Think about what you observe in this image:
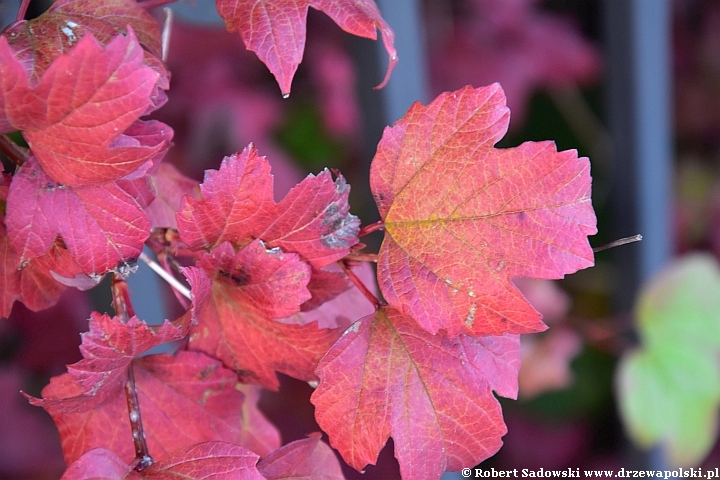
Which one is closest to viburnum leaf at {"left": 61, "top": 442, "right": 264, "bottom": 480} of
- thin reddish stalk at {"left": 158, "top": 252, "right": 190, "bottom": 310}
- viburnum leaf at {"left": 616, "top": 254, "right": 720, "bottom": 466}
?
thin reddish stalk at {"left": 158, "top": 252, "right": 190, "bottom": 310}

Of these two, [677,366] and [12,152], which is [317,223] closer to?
[12,152]

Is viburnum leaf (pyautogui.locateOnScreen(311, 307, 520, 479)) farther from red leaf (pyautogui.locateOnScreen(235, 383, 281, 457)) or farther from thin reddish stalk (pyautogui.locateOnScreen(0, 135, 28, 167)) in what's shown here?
thin reddish stalk (pyautogui.locateOnScreen(0, 135, 28, 167))

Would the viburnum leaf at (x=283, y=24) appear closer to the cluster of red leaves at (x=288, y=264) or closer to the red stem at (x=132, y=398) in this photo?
the cluster of red leaves at (x=288, y=264)

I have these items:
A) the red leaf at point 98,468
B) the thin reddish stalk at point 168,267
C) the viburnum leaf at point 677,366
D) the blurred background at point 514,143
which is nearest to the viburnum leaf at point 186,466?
the red leaf at point 98,468

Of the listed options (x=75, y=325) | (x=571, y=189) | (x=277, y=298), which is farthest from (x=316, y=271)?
(x=75, y=325)

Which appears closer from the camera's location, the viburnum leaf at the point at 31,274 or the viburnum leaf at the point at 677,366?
the viburnum leaf at the point at 31,274

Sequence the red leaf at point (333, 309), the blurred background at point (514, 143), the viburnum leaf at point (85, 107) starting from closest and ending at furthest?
1. the viburnum leaf at point (85, 107)
2. the red leaf at point (333, 309)
3. the blurred background at point (514, 143)
